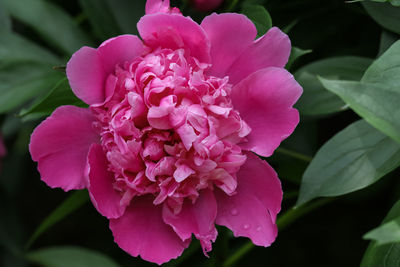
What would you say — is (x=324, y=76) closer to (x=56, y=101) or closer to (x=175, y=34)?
(x=175, y=34)

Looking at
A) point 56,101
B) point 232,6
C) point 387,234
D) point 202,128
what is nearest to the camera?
point 387,234

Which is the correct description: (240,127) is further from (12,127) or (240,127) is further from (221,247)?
(12,127)

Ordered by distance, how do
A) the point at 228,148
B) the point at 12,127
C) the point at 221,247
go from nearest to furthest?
the point at 228,148
the point at 221,247
the point at 12,127

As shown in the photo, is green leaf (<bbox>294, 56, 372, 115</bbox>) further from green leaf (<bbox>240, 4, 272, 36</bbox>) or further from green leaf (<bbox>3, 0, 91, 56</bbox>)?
green leaf (<bbox>3, 0, 91, 56</bbox>)

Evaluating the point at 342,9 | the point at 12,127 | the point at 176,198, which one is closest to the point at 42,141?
the point at 176,198

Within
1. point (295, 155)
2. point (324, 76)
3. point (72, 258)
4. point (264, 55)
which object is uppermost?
point (264, 55)

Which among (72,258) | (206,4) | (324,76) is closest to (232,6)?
(206,4)
